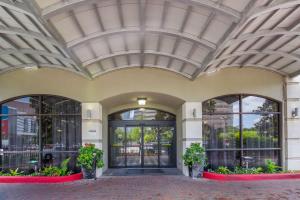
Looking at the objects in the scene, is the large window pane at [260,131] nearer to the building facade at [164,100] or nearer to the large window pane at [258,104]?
the building facade at [164,100]

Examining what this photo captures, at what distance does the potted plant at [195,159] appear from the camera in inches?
477

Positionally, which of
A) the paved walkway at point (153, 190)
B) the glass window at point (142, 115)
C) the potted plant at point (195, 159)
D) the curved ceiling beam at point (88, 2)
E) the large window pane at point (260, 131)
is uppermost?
the curved ceiling beam at point (88, 2)

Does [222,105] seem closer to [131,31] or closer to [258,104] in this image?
[258,104]

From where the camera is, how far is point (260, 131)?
1335 cm

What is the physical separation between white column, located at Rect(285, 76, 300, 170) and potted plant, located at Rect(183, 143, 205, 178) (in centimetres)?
358

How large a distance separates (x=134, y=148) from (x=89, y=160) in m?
3.84

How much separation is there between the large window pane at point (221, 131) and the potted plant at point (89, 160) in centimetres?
426

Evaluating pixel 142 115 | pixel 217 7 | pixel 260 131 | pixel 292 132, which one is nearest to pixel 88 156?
pixel 142 115

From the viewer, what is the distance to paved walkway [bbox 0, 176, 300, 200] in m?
9.05

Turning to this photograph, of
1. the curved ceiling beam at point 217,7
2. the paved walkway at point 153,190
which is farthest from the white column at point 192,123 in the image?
the curved ceiling beam at point 217,7

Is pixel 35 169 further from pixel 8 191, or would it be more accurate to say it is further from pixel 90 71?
pixel 90 71

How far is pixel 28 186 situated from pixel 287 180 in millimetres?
8777

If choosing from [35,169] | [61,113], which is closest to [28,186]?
[35,169]

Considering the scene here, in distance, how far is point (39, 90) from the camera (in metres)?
13.0
